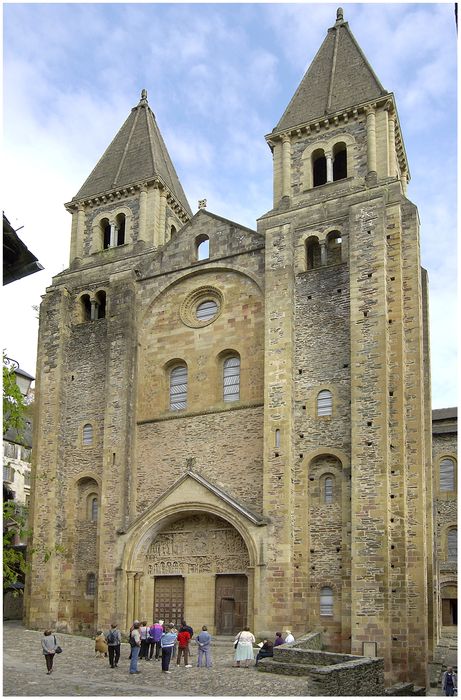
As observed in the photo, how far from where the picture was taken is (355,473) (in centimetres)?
2547

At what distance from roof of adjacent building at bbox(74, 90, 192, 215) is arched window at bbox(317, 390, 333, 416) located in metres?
14.2

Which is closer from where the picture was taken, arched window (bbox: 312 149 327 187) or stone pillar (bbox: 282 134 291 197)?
stone pillar (bbox: 282 134 291 197)

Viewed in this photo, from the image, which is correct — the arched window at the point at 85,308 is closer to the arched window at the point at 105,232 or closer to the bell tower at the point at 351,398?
the arched window at the point at 105,232

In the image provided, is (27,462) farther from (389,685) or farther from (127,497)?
(389,685)

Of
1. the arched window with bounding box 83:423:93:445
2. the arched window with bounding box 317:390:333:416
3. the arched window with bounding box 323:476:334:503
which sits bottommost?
the arched window with bounding box 323:476:334:503

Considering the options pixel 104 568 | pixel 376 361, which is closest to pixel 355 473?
pixel 376 361

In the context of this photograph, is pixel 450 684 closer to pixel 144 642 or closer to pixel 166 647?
pixel 166 647

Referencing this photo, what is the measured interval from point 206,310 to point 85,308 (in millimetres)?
6347

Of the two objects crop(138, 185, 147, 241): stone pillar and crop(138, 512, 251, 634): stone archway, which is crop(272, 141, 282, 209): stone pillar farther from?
crop(138, 512, 251, 634): stone archway

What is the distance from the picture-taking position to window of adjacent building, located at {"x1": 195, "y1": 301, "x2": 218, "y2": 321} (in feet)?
104

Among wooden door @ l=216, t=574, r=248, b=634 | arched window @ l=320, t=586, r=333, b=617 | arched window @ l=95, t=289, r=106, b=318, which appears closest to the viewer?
arched window @ l=320, t=586, r=333, b=617

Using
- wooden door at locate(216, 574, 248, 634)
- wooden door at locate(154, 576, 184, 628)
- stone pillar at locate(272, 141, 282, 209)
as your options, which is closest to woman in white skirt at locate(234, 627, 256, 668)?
wooden door at locate(216, 574, 248, 634)

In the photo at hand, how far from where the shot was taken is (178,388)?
31469 millimetres

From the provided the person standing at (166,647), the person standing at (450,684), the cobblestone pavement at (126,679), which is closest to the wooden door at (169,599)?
the cobblestone pavement at (126,679)
